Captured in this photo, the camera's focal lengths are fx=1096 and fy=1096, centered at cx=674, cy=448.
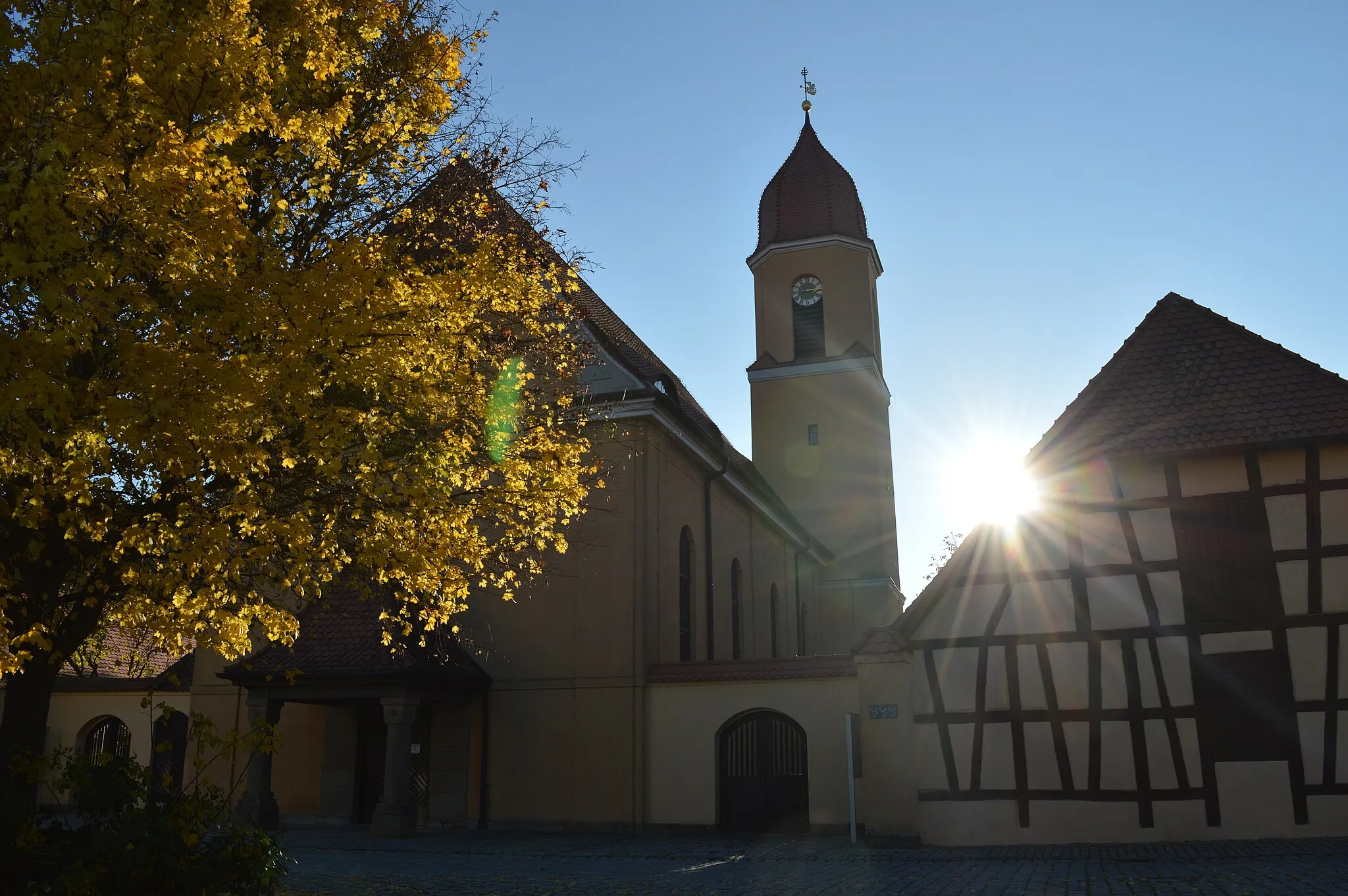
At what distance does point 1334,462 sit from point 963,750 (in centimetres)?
610

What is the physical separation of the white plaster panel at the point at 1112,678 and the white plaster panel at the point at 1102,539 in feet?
3.69

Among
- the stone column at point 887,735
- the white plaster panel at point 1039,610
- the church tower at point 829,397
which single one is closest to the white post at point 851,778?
the stone column at point 887,735

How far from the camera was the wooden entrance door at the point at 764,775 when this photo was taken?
58.7ft

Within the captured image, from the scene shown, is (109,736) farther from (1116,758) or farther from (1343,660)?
(1343,660)

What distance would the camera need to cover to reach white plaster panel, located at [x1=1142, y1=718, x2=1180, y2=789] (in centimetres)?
1386

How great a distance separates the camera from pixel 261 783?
18.1 m

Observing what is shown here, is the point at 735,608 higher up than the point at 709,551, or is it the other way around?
the point at 709,551

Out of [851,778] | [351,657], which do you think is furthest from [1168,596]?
[351,657]

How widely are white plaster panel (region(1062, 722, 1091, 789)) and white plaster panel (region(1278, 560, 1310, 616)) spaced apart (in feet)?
9.66

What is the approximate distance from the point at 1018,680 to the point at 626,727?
22.1 feet

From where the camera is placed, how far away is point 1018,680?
14711 millimetres

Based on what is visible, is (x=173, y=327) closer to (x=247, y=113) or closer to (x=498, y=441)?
(x=247, y=113)

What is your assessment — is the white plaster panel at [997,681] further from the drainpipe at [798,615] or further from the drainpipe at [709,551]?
the drainpipe at [798,615]

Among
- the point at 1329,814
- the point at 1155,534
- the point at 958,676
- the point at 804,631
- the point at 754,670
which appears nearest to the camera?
the point at 1329,814
